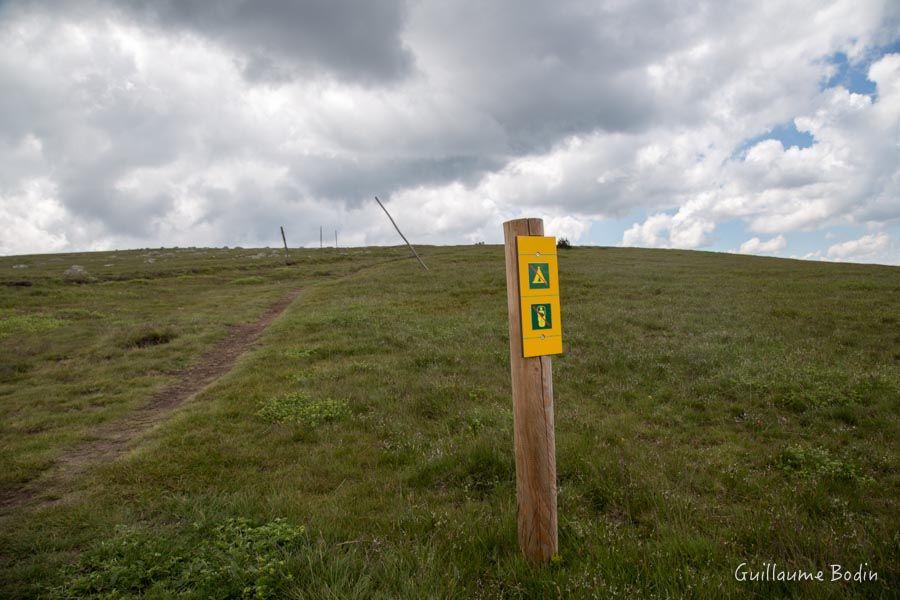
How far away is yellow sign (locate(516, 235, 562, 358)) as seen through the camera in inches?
159

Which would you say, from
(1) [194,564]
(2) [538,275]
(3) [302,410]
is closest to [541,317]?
(2) [538,275]

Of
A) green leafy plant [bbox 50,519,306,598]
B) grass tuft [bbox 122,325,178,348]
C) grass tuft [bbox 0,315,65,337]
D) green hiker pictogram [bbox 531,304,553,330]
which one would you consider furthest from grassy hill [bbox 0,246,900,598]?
grass tuft [bbox 0,315,65,337]

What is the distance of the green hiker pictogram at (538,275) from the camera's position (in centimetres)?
407

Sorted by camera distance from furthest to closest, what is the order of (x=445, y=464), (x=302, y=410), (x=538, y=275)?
(x=302, y=410), (x=445, y=464), (x=538, y=275)

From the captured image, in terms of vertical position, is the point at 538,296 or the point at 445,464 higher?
the point at 538,296

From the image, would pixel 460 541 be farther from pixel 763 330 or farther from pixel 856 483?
pixel 763 330

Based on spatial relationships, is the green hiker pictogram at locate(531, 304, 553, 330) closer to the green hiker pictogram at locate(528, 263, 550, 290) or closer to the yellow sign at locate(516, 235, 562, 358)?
the yellow sign at locate(516, 235, 562, 358)

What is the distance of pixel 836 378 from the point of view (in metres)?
10.3

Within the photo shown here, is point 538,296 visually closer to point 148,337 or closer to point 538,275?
point 538,275

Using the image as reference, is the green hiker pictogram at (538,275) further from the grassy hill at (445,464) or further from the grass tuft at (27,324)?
the grass tuft at (27,324)

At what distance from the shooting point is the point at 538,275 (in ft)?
13.5

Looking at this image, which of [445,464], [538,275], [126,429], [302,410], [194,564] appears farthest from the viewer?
[126,429]

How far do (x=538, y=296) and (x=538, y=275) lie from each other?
7.6 inches

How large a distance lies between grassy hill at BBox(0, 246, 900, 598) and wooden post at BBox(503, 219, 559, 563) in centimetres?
36
